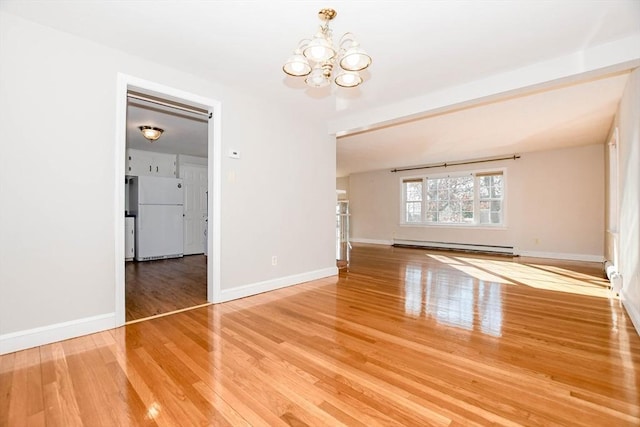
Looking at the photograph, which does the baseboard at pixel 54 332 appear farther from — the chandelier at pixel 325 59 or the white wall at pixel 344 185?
the white wall at pixel 344 185

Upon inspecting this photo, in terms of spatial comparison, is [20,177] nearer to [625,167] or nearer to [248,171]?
[248,171]

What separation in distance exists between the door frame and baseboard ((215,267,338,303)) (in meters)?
0.14

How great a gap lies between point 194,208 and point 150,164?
1.32m

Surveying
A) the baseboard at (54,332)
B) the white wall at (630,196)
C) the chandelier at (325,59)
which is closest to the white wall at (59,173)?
the baseboard at (54,332)

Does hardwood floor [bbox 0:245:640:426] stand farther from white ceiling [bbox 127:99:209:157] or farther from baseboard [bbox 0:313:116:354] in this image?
white ceiling [bbox 127:99:209:157]

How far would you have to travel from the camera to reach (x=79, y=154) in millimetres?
2328

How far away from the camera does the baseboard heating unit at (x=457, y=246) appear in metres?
6.99

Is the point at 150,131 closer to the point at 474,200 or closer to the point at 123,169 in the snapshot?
the point at 123,169

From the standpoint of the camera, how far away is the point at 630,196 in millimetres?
2844

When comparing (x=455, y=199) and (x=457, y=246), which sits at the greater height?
(x=455, y=199)

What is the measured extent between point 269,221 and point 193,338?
1716 mm

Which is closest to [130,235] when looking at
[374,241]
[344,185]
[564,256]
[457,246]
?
[374,241]

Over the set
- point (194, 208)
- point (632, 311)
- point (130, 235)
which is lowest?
point (632, 311)

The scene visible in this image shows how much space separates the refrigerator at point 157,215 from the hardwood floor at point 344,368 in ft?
12.7
